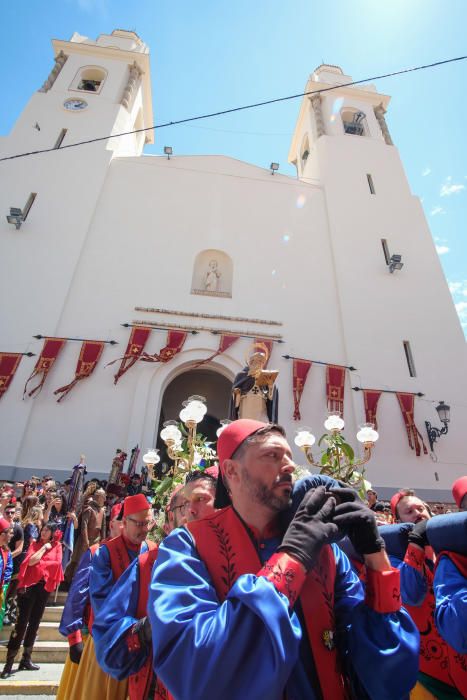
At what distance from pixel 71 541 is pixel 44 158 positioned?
511 inches

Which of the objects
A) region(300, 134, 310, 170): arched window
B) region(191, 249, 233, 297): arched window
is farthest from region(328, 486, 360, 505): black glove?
region(300, 134, 310, 170): arched window

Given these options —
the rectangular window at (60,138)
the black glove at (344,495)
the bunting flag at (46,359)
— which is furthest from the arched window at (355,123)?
the black glove at (344,495)

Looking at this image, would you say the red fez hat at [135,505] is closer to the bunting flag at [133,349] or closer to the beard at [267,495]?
the beard at [267,495]

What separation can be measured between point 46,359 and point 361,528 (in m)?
10.0

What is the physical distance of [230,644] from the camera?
0.85 metres

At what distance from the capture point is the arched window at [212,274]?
1207 cm

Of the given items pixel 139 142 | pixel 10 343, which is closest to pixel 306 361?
pixel 10 343

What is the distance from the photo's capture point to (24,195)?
12367mm

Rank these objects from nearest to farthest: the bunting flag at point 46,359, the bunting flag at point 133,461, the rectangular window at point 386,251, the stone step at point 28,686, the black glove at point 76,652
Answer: the black glove at point 76,652
the stone step at point 28,686
the bunting flag at point 133,461
the bunting flag at point 46,359
the rectangular window at point 386,251

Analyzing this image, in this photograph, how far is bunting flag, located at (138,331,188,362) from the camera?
33.5 feet

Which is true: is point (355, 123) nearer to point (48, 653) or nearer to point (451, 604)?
point (451, 604)

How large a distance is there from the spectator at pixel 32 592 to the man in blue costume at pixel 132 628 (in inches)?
121

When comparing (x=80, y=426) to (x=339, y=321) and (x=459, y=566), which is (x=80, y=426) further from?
(x=459, y=566)

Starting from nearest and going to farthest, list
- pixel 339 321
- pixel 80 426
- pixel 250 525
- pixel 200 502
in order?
pixel 250 525, pixel 200 502, pixel 80 426, pixel 339 321
